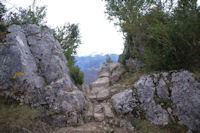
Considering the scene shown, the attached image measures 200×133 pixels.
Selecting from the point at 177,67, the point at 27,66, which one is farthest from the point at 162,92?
the point at 27,66

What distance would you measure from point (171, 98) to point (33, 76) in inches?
300

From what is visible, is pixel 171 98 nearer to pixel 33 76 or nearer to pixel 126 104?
pixel 126 104

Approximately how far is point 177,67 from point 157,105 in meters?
2.34

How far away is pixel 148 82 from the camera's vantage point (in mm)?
5984

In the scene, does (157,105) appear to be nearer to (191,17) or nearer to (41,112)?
(191,17)

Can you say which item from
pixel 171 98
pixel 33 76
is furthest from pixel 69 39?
pixel 171 98

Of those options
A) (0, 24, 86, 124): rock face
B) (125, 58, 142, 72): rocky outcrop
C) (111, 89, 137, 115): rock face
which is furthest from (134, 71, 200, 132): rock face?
(125, 58, 142, 72): rocky outcrop

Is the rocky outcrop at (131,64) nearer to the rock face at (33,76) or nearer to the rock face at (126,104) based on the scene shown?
the rock face at (126,104)

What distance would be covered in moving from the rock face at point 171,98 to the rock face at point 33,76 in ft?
12.8

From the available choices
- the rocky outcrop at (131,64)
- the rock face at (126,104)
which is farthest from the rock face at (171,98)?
the rocky outcrop at (131,64)

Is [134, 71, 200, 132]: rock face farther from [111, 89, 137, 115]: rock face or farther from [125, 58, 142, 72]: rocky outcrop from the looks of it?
[125, 58, 142, 72]: rocky outcrop

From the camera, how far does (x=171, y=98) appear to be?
507cm

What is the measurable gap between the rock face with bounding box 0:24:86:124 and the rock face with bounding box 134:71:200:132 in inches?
153

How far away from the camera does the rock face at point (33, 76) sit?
5.18 meters
